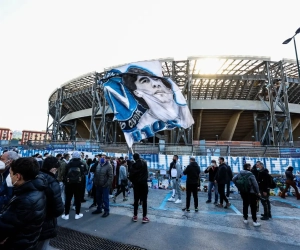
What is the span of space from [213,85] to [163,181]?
2215 centimetres

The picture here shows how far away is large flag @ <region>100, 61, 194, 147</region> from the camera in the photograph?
7.31 m

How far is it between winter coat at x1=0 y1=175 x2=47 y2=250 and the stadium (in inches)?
553

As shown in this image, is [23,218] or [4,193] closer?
[23,218]

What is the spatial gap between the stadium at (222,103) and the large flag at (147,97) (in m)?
8.98

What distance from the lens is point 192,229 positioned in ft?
14.3

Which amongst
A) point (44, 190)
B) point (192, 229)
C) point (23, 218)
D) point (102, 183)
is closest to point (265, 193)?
point (192, 229)

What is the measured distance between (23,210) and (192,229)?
378cm

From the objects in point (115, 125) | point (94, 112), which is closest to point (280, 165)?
point (94, 112)

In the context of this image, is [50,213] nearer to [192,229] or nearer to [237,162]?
[192,229]

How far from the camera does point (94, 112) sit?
27.5m

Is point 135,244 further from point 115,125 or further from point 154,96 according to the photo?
point 115,125

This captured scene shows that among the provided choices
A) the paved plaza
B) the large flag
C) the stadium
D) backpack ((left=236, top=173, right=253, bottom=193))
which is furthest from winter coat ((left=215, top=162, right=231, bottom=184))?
the stadium

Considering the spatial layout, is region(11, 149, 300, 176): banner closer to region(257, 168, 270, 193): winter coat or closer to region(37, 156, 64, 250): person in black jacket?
region(257, 168, 270, 193): winter coat

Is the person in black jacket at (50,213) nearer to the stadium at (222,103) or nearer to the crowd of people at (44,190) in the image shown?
the crowd of people at (44,190)
